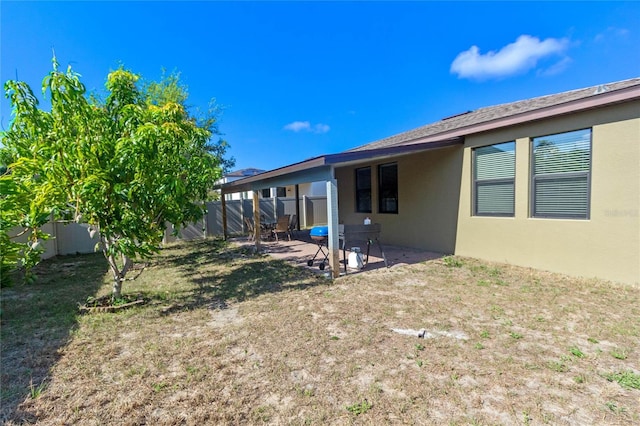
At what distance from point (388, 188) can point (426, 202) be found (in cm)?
162

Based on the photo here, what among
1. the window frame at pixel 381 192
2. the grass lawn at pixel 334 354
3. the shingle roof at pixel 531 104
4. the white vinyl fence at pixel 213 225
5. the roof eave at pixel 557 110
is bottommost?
the grass lawn at pixel 334 354

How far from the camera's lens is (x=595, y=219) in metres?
5.03

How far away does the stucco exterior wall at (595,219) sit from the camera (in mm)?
4648

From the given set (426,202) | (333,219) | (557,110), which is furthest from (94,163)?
(557,110)

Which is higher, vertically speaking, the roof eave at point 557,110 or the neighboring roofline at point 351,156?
the roof eave at point 557,110

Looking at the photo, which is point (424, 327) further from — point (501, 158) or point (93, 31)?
point (93, 31)

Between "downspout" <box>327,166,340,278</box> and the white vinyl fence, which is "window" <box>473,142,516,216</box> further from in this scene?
the white vinyl fence

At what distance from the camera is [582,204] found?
17.2 ft

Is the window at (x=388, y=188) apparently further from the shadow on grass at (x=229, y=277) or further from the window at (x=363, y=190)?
the shadow on grass at (x=229, y=277)

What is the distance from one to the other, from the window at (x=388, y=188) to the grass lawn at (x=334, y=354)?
4063 mm

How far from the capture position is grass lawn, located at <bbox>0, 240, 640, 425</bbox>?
219 cm

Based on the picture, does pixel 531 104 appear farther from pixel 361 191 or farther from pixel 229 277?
pixel 229 277

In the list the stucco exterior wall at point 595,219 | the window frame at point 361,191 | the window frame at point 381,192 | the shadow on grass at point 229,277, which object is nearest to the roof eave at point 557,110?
the stucco exterior wall at point 595,219

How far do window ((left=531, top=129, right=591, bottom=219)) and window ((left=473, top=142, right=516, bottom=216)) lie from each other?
1.39ft
